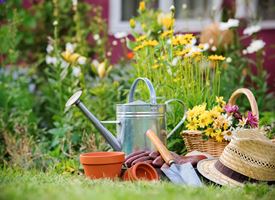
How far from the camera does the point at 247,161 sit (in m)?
3.41

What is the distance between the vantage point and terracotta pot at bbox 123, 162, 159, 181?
Result: 358cm

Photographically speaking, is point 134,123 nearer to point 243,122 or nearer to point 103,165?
point 103,165

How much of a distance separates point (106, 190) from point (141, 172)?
2.45 feet

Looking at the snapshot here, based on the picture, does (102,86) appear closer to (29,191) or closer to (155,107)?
(155,107)

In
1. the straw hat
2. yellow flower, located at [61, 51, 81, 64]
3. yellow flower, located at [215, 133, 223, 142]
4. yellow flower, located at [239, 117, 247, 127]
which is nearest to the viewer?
the straw hat

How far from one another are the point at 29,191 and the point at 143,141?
1274 mm

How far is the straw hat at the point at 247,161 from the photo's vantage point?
3389 millimetres

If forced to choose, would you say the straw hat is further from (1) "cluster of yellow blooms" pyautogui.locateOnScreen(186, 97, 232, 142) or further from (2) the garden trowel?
(1) "cluster of yellow blooms" pyautogui.locateOnScreen(186, 97, 232, 142)

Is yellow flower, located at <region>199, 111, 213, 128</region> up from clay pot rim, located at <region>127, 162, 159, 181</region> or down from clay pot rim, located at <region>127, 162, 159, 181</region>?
up

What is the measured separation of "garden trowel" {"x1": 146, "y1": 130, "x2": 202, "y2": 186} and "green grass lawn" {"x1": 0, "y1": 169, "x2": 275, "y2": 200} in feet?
0.58

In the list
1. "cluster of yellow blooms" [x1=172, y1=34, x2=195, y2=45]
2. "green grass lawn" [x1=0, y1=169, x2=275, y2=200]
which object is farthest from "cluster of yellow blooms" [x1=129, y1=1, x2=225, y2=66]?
"green grass lawn" [x1=0, y1=169, x2=275, y2=200]

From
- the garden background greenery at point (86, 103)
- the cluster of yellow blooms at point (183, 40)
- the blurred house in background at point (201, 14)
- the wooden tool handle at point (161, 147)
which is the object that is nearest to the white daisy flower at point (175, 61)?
the garden background greenery at point (86, 103)

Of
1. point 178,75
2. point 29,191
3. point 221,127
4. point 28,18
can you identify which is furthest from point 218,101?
point 28,18

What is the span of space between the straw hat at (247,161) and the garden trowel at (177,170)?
9 centimetres
